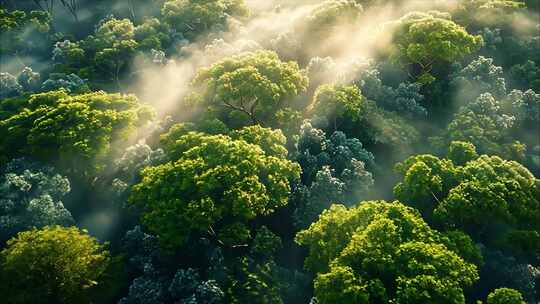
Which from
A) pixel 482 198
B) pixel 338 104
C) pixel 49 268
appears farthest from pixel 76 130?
pixel 482 198

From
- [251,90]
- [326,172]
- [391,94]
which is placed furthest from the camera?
[391,94]

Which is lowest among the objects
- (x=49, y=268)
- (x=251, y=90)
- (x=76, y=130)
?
(x=49, y=268)

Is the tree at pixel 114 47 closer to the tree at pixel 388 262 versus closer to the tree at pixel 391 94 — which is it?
the tree at pixel 391 94

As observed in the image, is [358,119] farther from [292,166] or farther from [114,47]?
[114,47]

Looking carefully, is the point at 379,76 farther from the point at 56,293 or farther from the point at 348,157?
the point at 56,293

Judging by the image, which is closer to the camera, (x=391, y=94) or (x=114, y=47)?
(x=391, y=94)
